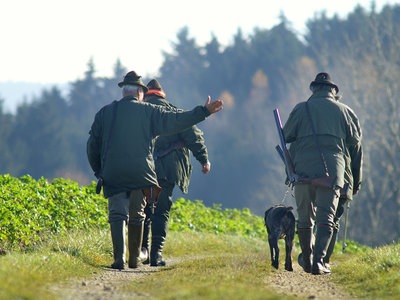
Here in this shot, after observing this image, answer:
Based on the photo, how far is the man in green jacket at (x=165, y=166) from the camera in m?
12.0

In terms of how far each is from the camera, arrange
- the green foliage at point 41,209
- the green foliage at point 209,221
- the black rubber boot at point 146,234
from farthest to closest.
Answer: the green foliage at point 209,221, the black rubber boot at point 146,234, the green foliage at point 41,209

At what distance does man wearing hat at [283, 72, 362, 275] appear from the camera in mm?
11094

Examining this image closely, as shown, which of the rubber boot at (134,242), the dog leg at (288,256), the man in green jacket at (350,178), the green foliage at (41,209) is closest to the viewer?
the rubber boot at (134,242)

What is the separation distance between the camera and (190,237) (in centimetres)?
1627

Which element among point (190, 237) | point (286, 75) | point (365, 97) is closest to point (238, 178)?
point (286, 75)

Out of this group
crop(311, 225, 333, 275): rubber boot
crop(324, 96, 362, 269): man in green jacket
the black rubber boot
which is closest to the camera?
crop(311, 225, 333, 275): rubber boot

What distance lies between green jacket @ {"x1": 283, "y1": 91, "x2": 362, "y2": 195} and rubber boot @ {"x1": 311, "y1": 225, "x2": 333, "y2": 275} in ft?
1.80

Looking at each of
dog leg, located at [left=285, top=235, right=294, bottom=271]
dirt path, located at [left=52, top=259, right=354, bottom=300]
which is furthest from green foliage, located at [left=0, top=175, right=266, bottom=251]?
dog leg, located at [left=285, top=235, right=294, bottom=271]

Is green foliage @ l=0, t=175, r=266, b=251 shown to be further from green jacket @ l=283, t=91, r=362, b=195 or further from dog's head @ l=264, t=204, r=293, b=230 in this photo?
green jacket @ l=283, t=91, r=362, b=195

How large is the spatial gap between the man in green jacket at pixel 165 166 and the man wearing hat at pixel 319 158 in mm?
1210

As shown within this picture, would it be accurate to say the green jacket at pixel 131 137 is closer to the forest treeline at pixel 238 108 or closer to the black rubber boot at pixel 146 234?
the black rubber boot at pixel 146 234

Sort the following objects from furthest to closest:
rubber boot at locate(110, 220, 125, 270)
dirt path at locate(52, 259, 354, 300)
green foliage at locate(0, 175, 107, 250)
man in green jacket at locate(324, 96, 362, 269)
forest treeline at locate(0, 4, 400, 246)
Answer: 1. forest treeline at locate(0, 4, 400, 246)
2. green foliage at locate(0, 175, 107, 250)
3. man in green jacket at locate(324, 96, 362, 269)
4. rubber boot at locate(110, 220, 125, 270)
5. dirt path at locate(52, 259, 354, 300)

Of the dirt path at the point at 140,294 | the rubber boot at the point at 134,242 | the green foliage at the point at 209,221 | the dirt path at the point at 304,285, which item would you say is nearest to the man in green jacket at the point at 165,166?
the dirt path at the point at 140,294

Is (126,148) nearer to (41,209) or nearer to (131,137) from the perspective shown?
(131,137)
